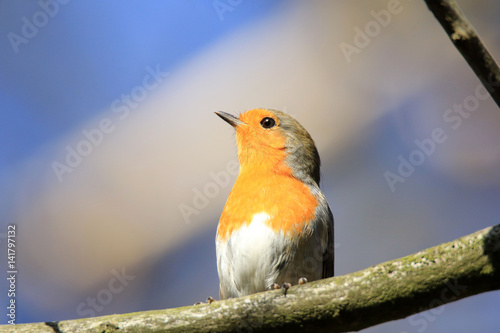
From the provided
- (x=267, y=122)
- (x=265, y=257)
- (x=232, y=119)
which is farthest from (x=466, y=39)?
(x=232, y=119)

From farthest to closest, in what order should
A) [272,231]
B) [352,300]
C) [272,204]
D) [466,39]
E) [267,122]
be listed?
[267,122] < [272,204] < [272,231] < [352,300] < [466,39]

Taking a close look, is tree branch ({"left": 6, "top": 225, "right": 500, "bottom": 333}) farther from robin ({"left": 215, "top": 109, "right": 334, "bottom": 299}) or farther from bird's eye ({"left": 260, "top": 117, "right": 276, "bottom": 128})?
bird's eye ({"left": 260, "top": 117, "right": 276, "bottom": 128})

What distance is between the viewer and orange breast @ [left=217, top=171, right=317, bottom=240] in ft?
15.1

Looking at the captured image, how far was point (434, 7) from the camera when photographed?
2.68 meters

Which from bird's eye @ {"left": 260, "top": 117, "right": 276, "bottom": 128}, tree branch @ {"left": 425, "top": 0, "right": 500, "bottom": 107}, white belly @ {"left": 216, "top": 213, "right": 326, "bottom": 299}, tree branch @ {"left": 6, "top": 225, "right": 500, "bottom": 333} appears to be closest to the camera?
tree branch @ {"left": 425, "top": 0, "right": 500, "bottom": 107}

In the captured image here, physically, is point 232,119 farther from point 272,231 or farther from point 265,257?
point 265,257

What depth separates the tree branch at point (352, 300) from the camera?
3.17 metres

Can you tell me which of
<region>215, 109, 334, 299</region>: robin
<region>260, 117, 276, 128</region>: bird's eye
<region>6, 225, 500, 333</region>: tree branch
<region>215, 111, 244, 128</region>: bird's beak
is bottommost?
<region>6, 225, 500, 333</region>: tree branch

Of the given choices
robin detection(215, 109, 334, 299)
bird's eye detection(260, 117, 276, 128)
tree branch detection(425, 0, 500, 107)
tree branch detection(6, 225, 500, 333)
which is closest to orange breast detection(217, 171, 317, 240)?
robin detection(215, 109, 334, 299)

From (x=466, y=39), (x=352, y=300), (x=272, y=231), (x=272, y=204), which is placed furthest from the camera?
(x=272, y=204)

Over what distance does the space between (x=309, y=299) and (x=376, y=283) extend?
1.36 feet

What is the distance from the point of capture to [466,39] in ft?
8.72

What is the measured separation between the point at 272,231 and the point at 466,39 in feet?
7.73

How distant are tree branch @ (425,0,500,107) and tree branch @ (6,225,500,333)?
906 millimetres
